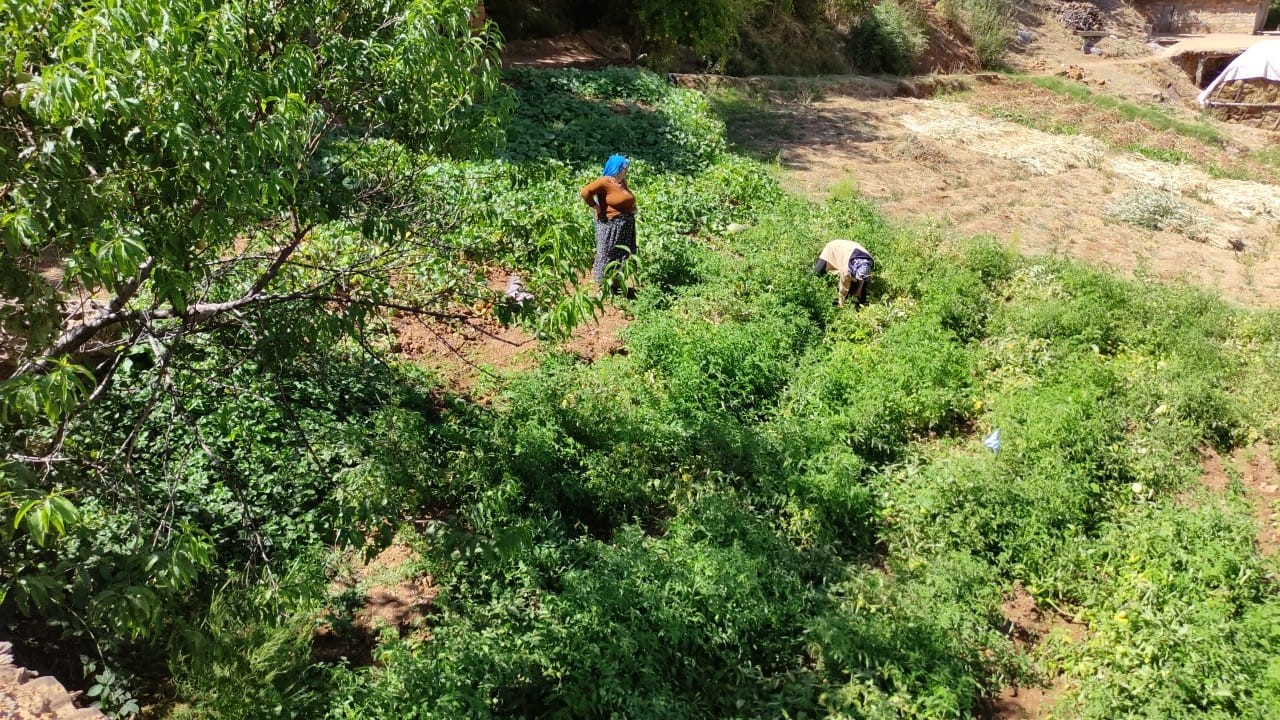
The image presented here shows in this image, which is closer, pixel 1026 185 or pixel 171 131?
pixel 171 131

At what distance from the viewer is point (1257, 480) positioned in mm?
6434

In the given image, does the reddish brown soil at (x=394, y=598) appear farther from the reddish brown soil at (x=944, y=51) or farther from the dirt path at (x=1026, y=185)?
the reddish brown soil at (x=944, y=51)

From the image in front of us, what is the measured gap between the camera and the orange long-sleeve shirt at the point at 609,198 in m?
7.73

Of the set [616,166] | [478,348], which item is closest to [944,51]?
[616,166]

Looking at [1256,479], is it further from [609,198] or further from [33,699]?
[33,699]

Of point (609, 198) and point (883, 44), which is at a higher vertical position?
point (883, 44)

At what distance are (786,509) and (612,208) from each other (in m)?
3.43

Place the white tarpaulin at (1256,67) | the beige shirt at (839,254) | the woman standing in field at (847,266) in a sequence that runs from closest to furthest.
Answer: the woman standing in field at (847,266)
the beige shirt at (839,254)
the white tarpaulin at (1256,67)

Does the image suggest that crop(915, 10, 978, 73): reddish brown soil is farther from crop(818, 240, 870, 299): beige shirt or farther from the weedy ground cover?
crop(818, 240, 870, 299): beige shirt

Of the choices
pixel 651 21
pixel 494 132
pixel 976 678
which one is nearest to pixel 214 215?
pixel 494 132

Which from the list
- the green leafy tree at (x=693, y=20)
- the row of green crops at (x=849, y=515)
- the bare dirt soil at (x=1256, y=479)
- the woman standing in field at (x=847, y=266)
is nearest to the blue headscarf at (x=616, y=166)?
the row of green crops at (x=849, y=515)

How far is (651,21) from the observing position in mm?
16141

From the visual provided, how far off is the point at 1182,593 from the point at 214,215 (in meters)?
5.46

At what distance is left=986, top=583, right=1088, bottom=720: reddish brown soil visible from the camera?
4648mm
